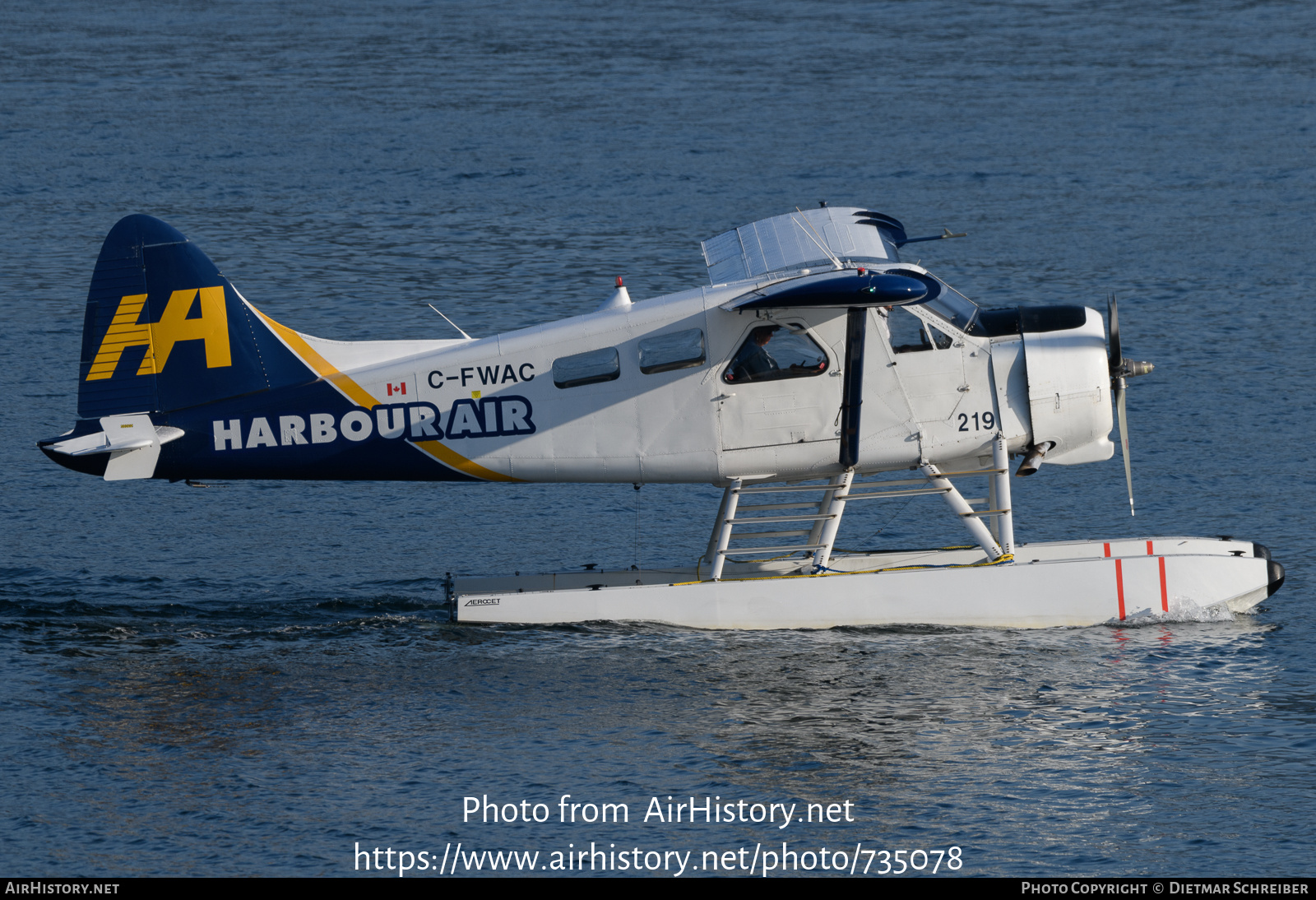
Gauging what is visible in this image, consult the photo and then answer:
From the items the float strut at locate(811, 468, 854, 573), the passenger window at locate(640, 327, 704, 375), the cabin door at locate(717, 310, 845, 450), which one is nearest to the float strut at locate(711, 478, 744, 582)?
the cabin door at locate(717, 310, 845, 450)

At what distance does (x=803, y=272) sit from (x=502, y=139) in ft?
74.7

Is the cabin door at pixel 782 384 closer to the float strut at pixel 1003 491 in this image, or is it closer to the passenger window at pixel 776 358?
the passenger window at pixel 776 358

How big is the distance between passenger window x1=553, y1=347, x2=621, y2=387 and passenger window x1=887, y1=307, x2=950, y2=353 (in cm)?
251

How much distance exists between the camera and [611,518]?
18.2 metres

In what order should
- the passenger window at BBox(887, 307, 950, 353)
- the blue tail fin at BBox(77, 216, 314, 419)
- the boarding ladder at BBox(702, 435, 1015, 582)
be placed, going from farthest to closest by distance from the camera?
the boarding ladder at BBox(702, 435, 1015, 582), the passenger window at BBox(887, 307, 950, 353), the blue tail fin at BBox(77, 216, 314, 419)

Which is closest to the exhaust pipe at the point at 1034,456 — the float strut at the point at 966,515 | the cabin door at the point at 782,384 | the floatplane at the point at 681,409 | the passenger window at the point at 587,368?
the floatplane at the point at 681,409

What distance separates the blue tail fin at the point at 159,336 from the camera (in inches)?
567

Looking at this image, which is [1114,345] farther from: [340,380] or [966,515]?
[340,380]

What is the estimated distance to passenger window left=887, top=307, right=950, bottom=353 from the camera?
47.9ft

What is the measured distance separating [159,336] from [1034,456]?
26.4 feet

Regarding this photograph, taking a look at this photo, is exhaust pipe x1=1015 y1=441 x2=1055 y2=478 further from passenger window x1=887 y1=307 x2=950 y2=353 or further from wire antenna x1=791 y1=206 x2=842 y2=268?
wire antenna x1=791 y1=206 x2=842 y2=268

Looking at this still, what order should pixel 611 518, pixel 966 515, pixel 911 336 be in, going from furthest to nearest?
pixel 611 518
pixel 966 515
pixel 911 336

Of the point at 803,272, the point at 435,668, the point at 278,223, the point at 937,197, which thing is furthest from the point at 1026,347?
the point at 278,223

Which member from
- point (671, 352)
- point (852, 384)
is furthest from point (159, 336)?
point (852, 384)
